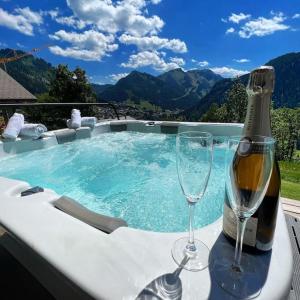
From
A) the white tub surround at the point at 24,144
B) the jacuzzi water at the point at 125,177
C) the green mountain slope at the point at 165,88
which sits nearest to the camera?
the jacuzzi water at the point at 125,177

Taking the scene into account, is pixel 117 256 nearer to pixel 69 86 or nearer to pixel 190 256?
pixel 190 256

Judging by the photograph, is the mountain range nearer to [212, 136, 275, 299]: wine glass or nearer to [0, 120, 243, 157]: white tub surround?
[0, 120, 243, 157]: white tub surround

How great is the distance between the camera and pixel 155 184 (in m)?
2.27

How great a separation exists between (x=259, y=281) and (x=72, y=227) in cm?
55

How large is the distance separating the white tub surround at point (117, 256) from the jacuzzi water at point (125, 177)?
0.44 meters

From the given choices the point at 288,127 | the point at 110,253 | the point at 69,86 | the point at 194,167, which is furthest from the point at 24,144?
the point at 288,127

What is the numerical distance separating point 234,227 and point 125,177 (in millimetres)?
1979

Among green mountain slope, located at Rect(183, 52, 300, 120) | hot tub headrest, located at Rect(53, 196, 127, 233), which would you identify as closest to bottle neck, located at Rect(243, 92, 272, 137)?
hot tub headrest, located at Rect(53, 196, 127, 233)

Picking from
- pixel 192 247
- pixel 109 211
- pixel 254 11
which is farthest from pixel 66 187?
pixel 254 11

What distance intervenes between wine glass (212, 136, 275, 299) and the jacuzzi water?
0.41 meters

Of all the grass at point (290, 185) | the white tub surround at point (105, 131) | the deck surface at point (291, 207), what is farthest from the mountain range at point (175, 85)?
the deck surface at point (291, 207)

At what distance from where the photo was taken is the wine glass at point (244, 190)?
18.9 inches

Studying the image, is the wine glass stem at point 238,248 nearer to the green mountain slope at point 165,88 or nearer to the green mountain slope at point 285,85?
the green mountain slope at point 285,85

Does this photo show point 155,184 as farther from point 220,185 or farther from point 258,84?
point 258,84
